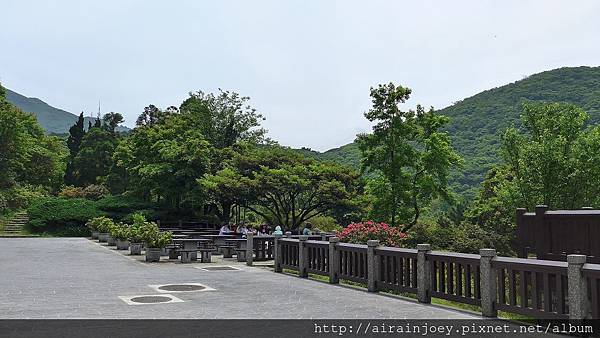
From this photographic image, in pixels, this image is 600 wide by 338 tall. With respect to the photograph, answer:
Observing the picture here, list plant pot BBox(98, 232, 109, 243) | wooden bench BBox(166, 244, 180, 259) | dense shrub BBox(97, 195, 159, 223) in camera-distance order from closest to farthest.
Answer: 1. wooden bench BBox(166, 244, 180, 259)
2. plant pot BBox(98, 232, 109, 243)
3. dense shrub BBox(97, 195, 159, 223)

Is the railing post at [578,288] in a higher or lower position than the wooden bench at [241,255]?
higher

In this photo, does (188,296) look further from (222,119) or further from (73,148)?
(73,148)

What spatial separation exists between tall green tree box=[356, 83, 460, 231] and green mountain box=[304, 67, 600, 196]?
33267 mm

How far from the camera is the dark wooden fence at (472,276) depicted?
7234 mm

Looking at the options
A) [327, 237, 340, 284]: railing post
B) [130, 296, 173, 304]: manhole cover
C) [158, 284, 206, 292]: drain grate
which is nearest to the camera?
[130, 296, 173, 304]: manhole cover

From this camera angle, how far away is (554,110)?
102ft

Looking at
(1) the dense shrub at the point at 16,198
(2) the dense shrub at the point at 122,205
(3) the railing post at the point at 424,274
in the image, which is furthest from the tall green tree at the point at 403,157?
(1) the dense shrub at the point at 16,198

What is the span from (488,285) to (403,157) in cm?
2201

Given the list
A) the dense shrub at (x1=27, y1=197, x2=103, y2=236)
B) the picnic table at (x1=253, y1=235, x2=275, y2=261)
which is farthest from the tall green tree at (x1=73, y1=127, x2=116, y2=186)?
the picnic table at (x1=253, y1=235, x2=275, y2=261)

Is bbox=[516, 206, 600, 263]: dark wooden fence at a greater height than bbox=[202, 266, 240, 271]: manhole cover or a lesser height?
greater

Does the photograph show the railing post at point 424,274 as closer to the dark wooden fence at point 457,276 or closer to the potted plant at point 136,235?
the dark wooden fence at point 457,276

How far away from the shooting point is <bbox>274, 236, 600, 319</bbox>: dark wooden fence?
723 centimetres

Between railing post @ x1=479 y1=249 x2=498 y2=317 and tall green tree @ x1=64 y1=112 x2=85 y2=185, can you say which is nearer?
railing post @ x1=479 y1=249 x2=498 y2=317

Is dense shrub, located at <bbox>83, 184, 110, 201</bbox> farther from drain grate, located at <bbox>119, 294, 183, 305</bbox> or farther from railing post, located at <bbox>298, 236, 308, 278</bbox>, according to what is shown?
drain grate, located at <bbox>119, 294, 183, 305</bbox>
